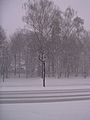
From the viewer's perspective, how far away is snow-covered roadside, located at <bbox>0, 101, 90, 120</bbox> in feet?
27.9

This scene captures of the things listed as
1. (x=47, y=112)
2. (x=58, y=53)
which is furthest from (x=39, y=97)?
(x=58, y=53)

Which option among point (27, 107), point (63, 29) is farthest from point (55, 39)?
point (27, 107)

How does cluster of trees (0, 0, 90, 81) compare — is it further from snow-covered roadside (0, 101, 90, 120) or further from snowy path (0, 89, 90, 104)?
snow-covered roadside (0, 101, 90, 120)

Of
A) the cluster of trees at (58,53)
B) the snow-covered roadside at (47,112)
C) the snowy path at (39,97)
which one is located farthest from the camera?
Answer: the cluster of trees at (58,53)

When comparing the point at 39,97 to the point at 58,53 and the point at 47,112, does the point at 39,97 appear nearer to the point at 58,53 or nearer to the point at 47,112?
the point at 47,112

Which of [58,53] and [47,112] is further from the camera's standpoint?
[58,53]

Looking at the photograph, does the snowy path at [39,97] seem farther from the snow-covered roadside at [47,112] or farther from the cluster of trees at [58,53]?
the cluster of trees at [58,53]

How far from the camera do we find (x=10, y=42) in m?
38.9

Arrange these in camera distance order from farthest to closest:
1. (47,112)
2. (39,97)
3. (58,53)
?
(58,53), (39,97), (47,112)

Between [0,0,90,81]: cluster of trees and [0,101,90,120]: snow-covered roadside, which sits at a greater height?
[0,0,90,81]: cluster of trees

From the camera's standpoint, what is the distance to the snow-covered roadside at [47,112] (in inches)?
335

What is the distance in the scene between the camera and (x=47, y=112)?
942cm

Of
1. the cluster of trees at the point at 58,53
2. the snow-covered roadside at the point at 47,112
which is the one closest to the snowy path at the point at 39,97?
the snow-covered roadside at the point at 47,112

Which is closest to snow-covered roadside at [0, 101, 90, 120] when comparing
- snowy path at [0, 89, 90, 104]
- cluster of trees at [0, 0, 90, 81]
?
snowy path at [0, 89, 90, 104]
